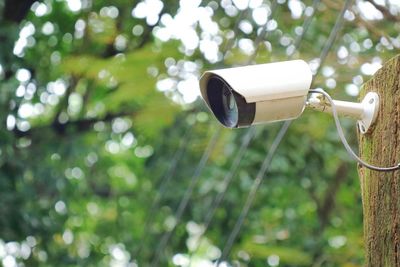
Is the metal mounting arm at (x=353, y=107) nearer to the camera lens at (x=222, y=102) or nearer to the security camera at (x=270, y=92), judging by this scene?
the security camera at (x=270, y=92)

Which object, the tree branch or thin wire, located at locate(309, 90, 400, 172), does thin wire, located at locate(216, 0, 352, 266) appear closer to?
thin wire, located at locate(309, 90, 400, 172)

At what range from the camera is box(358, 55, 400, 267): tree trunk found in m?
2.35

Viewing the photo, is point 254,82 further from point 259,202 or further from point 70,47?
point 259,202

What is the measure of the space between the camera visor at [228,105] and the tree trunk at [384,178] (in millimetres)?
280

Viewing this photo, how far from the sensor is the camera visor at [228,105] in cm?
233

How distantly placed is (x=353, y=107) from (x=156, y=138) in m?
6.14

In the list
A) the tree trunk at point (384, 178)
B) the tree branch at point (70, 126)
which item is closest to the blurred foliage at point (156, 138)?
the tree branch at point (70, 126)

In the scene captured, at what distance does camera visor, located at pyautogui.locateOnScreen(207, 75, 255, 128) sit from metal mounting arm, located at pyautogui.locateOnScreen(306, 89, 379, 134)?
0.49 ft

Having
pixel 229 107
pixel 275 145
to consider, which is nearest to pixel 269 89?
pixel 229 107

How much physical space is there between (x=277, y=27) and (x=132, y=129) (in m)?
1.78

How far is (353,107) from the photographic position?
2.42 metres

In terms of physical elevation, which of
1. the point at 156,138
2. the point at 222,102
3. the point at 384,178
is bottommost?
the point at 156,138

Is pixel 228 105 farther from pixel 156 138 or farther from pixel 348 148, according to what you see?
pixel 156 138

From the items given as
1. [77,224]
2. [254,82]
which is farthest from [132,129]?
[254,82]
